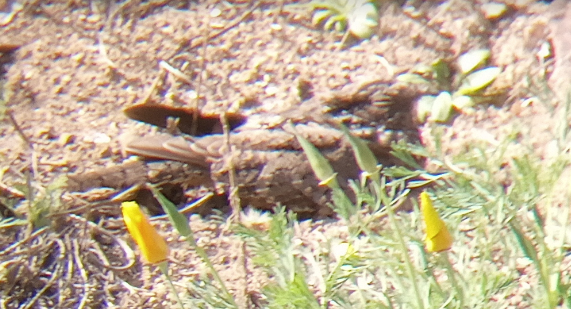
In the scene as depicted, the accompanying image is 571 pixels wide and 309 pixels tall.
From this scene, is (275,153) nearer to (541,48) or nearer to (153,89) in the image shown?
(153,89)

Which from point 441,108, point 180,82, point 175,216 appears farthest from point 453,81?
point 175,216

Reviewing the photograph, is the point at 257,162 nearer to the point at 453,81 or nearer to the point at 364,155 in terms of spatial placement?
the point at 453,81

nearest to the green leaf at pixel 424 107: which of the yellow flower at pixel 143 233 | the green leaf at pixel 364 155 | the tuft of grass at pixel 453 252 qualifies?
the tuft of grass at pixel 453 252

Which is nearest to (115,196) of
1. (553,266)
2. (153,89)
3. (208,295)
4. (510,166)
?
(153,89)

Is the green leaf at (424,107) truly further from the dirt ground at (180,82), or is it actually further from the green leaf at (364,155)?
the green leaf at (364,155)

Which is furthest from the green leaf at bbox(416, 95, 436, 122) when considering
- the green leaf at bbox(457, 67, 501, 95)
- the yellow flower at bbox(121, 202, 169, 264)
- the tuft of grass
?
the yellow flower at bbox(121, 202, 169, 264)

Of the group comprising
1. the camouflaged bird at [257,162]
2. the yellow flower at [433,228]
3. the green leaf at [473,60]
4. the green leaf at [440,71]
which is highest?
the yellow flower at [433,228]

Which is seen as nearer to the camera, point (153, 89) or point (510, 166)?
point (510, 166)
